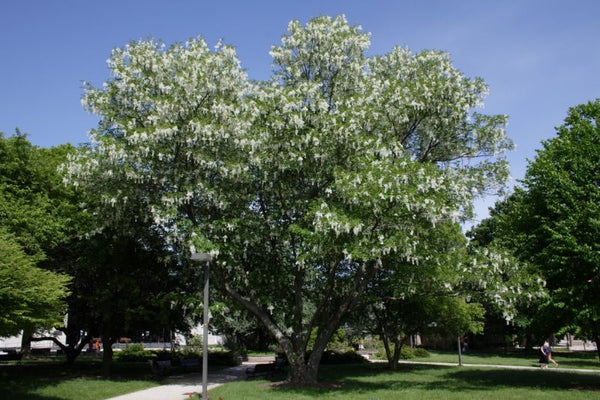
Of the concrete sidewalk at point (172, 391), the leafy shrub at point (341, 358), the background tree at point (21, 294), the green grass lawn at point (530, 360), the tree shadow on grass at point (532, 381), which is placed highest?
the background tree at point (21, 294)

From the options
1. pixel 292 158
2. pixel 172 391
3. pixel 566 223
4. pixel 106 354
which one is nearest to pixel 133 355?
pixel 106 354

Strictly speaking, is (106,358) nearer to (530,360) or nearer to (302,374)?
(302,374)

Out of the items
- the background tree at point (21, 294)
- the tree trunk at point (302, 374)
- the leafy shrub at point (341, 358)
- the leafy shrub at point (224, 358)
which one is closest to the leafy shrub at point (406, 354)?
the leafy shrub at point (341, 358)

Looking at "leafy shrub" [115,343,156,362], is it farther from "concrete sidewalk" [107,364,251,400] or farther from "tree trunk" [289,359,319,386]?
"tree trunk" [289,359,319,386]

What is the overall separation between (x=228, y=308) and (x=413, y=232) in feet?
26.8

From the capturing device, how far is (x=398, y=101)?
20.0m

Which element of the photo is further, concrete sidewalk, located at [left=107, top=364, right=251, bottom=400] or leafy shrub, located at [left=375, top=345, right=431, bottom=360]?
leafy shrub, located at [left=375, top=345, right=431, bottom=360]

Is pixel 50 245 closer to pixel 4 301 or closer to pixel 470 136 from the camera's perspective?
pixel 4 301

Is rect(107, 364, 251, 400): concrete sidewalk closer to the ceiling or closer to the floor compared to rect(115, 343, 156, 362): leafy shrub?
closer to the floor

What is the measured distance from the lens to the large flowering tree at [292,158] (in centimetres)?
1789

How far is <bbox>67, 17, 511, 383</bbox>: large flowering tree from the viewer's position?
17.9m

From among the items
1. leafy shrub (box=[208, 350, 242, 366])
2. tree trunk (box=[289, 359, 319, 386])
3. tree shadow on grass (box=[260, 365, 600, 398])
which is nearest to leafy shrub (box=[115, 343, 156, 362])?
leafy shrub (box=[208, 350, 242, 366])

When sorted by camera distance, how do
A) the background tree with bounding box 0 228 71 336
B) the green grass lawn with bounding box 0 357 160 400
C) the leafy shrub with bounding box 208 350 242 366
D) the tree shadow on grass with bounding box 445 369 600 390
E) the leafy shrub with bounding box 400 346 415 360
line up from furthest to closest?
1. the leafy shrub with bounding box 400 346 415 360
2. the leafy shrub with bounding box 208 350 242 366
3. the tree shadow on grass with bounding box 445 369 600 390
4. the green grass lawn with bounding box 0 357 160 400
5. the background tree with bounding box 0 228 71 336

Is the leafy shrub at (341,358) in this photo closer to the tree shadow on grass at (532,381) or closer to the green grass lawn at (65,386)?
the tree shadow on grass at (532,381)
